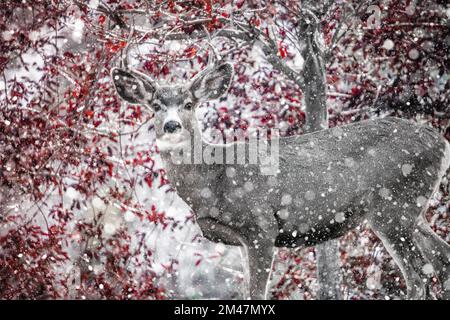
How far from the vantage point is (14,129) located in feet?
19.2

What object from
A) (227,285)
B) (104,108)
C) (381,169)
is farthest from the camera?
(227,285)

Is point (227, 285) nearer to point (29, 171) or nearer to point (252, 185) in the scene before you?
point (29, 171)

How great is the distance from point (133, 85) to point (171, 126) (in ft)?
2.13

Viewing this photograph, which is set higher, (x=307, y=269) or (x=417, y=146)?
(x=417, y=146)

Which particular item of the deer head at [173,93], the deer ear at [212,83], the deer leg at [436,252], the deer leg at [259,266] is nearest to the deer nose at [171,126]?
the deer head at [173,93]

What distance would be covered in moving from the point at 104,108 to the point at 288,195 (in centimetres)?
261

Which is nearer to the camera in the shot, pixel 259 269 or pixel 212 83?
pixel 259 269

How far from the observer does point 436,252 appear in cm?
460

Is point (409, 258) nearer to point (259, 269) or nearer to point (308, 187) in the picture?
point (308, 187)

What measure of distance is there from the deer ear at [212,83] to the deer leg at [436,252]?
5.95ft

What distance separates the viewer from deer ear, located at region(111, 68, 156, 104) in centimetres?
448

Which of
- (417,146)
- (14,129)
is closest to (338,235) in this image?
(417,146)

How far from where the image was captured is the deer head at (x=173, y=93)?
171 inches

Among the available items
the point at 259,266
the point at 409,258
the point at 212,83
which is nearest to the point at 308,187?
the point at 259,266
